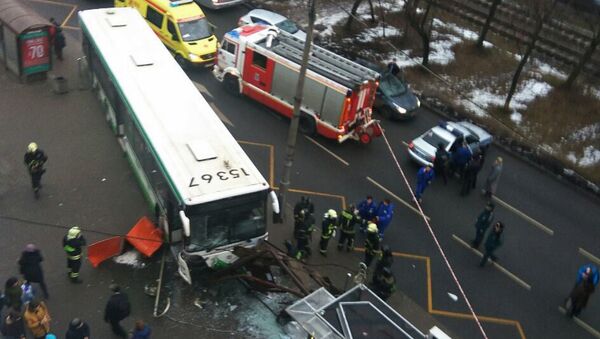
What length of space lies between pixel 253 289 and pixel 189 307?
5.05 ft

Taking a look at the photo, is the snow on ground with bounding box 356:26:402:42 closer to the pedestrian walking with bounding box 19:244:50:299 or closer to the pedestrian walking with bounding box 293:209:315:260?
the pedestrian walking with bounding box 293:209:315:260

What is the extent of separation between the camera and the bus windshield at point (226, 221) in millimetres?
11961

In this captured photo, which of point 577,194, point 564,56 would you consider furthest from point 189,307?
point 564,56

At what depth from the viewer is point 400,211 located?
1769 cm

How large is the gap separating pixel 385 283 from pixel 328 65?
9.12m

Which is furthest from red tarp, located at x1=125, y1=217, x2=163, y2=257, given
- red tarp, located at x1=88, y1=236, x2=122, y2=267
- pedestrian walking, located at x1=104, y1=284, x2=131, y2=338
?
pedestrian walking, located at x1=104, y1=284, x2=131, y2=338

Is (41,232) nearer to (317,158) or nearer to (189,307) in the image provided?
(189,307)

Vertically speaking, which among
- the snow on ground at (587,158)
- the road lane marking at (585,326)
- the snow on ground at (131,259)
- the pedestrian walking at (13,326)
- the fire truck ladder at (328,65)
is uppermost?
the fire truck ladder at (328,65)

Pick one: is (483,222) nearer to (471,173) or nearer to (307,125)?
(471,173)

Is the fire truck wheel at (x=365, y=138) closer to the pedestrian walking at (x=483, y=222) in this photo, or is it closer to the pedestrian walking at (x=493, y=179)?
the pedestrian walking at (x=493, y=179)

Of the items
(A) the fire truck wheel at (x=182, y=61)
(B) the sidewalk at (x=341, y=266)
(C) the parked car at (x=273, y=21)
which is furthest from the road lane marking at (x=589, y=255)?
(A) the fire truck wheel at (x=182, y=61)

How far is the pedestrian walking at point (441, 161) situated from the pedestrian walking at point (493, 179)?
1311mm

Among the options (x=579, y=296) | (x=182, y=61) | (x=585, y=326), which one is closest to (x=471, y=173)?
(x=579, y=296)

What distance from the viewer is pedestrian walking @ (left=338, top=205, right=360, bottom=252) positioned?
14.9 m
